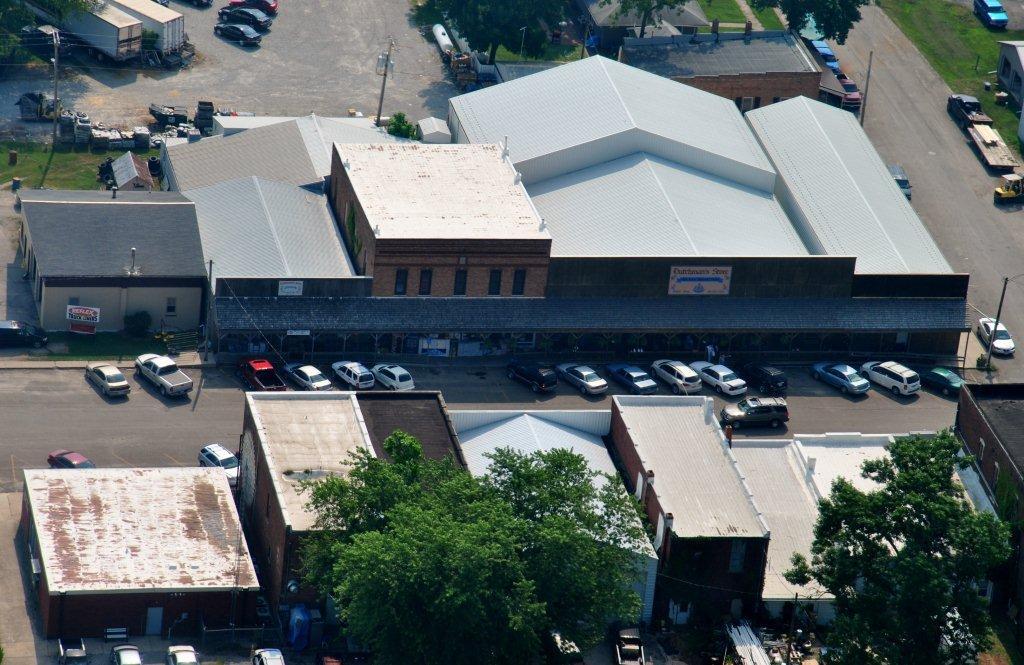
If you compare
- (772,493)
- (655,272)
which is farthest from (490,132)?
(772,493)

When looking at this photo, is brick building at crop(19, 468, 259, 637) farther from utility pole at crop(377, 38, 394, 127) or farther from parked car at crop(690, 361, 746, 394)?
utility pole at crop(377, 38, 394, 127)

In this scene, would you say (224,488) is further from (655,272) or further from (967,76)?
(967,76)

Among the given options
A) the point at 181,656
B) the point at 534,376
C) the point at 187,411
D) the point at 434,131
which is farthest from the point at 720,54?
the point at 181,656

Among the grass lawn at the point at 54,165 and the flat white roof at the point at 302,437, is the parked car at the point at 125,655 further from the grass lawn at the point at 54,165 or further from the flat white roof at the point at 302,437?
the grass lawn at the point at 54,165

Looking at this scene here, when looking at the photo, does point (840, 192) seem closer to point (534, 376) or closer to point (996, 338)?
point (996, 338)

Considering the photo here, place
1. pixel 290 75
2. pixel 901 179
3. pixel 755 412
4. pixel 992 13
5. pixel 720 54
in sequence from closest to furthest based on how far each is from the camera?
pixel 755 412, pixel 901 179, pixel 720 54, pixel 290 75, pixel 992 13
